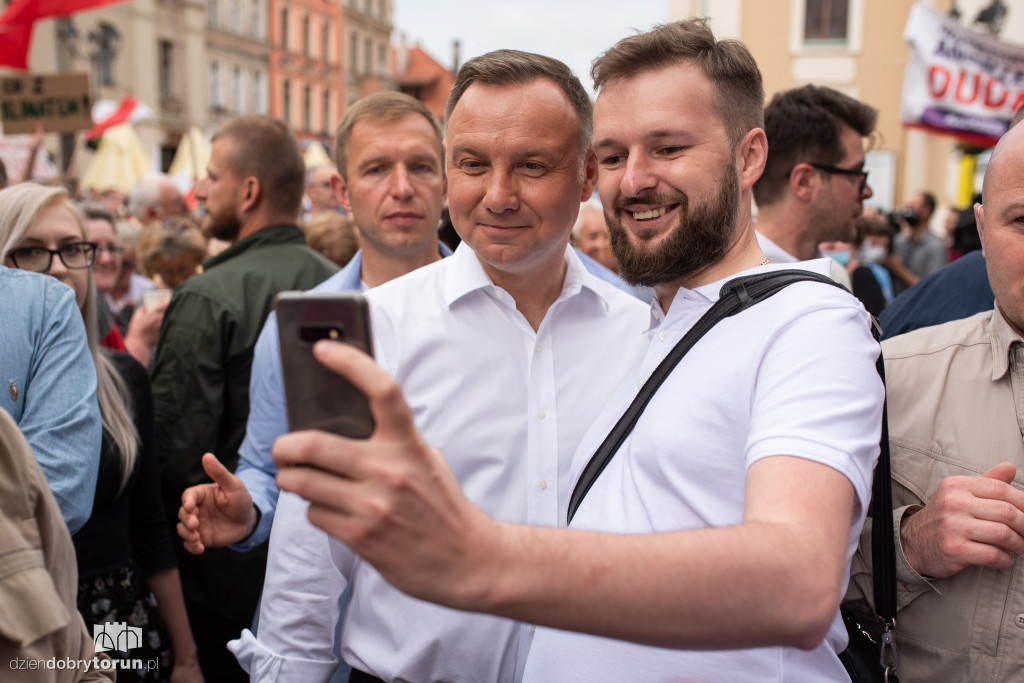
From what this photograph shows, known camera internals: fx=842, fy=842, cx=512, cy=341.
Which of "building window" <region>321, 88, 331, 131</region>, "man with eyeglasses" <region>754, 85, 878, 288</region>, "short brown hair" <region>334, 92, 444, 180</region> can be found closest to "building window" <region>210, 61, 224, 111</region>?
"building window" <region>321, 88, 331, 131</region>

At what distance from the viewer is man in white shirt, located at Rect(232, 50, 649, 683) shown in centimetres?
201

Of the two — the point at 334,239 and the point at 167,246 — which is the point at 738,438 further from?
the point at 167,246

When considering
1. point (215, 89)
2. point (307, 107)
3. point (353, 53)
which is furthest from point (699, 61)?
point (353, 53)

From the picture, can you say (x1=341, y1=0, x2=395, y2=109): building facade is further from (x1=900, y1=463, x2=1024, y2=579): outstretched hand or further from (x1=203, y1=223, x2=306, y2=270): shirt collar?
(x1=900, y1=463, x2=1024, y2=579): outstretched hand

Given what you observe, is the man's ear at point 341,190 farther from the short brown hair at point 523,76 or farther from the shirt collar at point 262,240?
the short brown hair at point 523,76

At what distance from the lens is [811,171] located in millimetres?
3725

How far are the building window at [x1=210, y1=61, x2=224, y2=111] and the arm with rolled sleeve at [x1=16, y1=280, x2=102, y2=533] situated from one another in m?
42.4

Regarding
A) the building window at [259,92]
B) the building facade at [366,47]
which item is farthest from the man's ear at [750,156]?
the building facade at [366,47]

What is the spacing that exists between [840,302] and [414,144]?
7.06 feet

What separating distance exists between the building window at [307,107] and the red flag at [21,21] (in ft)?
147

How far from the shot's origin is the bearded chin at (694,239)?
68.1 inches

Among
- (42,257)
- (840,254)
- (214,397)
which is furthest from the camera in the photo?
(840,254)

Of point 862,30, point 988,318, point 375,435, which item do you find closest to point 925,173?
point 862,30

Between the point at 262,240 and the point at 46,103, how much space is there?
4.56 m
